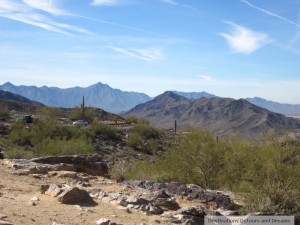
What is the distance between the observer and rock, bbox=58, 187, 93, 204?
12.6 m

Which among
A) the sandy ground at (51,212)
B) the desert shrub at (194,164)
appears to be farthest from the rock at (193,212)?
the desert shrub at (194,164)

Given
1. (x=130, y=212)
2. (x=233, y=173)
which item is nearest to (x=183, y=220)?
(x=130, y=212)

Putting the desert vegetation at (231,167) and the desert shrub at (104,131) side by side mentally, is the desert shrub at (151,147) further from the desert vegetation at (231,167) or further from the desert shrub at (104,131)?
the desert vegetation at (231,167)

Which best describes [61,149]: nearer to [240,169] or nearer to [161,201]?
[240,169]

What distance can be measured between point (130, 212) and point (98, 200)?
158 cm

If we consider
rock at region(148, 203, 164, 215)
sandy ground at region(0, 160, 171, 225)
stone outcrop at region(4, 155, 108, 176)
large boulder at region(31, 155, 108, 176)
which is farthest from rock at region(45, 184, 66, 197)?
large boulder at region(31, 155, 108, 176)

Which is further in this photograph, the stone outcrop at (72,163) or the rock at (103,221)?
the stone outcrop at (72,163)

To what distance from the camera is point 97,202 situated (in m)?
→ 13.1

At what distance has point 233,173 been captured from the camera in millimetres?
19547

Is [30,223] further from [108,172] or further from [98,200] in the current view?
[108,172]

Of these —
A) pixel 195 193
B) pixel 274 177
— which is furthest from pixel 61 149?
pixel 274 177

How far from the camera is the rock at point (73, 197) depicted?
12.6 meters

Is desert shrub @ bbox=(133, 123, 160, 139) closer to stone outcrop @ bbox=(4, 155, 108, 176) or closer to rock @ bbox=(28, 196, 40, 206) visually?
stone outcrop @ bbox=(4, 155, 108, 176)

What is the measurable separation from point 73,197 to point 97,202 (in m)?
0.80
